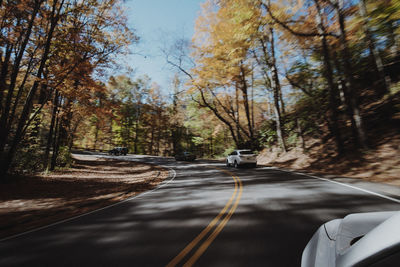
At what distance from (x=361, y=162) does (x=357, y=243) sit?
1129 centimetres

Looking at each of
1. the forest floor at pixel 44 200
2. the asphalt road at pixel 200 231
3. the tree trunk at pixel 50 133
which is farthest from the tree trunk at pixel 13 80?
the asphalt road at pixel 200 231

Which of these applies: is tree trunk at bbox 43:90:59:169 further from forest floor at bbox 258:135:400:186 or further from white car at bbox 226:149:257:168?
forest floor at bbox 258:135:400:186

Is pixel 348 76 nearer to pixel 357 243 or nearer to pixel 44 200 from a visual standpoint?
pixel 357 243

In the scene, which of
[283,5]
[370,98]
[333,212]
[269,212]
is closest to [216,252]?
[269,212]

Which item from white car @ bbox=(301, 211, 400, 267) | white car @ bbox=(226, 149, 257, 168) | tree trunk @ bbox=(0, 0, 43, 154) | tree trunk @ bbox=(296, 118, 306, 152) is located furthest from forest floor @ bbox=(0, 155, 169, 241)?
tree trunk @ bbox=(296, 118, 306, 152)

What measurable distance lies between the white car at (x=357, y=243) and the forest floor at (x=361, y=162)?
749 centimetres

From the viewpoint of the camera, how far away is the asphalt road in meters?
2.97

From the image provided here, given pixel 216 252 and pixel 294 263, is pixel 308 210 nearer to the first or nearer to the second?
pixel 294 263

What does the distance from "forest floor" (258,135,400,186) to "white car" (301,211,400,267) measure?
749 cm

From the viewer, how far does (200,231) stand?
3801 millimetres

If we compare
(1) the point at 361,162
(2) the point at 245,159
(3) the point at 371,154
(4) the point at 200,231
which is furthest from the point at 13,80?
(3) the point at 371,154

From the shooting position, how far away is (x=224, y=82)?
20500 millimetres

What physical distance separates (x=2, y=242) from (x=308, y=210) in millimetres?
7081

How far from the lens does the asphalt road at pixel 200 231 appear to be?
297 centimetres
